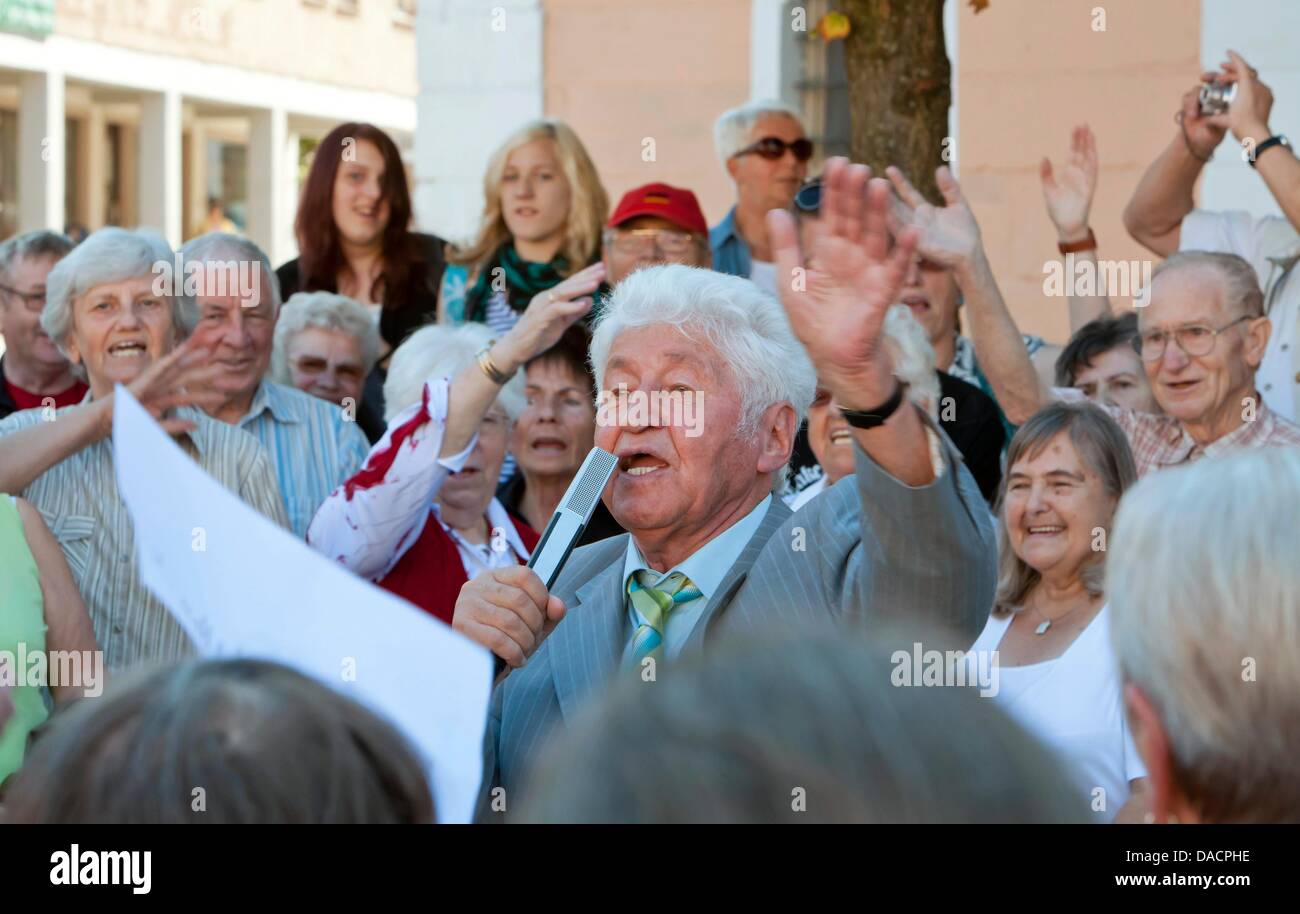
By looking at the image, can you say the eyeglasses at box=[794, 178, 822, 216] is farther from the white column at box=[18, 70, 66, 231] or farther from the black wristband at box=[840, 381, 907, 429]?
the white column at box=[18, 70, 66, 231]

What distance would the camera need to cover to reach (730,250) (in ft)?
22.0

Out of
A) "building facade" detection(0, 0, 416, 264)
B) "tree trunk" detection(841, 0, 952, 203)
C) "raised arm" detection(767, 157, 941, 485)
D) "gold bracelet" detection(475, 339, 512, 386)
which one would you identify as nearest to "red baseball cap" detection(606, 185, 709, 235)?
"tree trunk" detection(841, 0, 952, 203)

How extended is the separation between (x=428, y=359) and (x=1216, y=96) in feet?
8.38

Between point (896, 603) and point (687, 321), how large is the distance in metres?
0.84

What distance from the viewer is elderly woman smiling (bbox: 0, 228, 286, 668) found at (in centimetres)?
424

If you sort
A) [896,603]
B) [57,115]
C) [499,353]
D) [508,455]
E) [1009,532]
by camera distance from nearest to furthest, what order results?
[896,603] → [1009,532] → [499,353] → [508,455] → [57,115]

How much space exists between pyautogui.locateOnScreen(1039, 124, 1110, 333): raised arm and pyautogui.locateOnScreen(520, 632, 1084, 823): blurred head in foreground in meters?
4.58

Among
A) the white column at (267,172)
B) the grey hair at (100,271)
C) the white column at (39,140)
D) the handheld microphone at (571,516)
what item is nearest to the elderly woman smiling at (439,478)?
the grey hair at (100,271)

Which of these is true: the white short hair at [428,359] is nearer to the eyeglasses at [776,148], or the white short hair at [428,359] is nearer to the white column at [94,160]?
the eyeglasses at [776,148]

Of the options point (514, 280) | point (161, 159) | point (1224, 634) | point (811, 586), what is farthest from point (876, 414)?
point (161, 159)

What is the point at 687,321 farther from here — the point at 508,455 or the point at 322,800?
the point at 508,455

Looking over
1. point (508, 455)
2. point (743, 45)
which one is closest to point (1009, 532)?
point (508, 455)
